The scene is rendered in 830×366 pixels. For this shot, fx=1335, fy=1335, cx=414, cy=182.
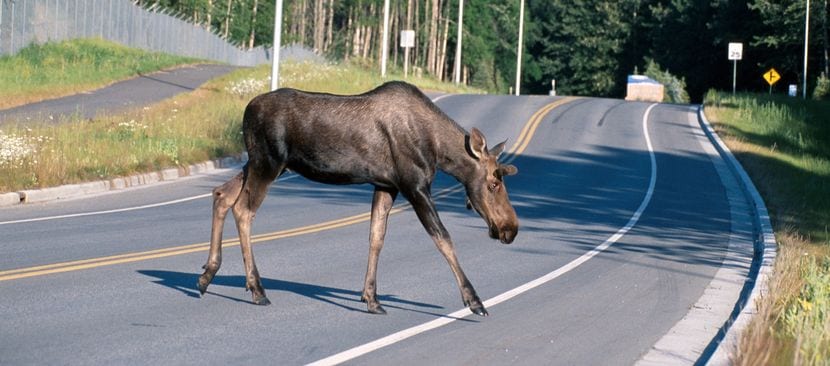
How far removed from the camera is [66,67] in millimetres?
49438

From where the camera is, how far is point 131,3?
6588cm

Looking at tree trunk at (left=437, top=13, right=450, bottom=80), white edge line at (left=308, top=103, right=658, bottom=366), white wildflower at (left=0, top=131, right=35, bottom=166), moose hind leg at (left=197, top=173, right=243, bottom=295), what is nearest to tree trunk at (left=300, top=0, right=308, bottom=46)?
tree trunk at (left=437, top=13, right=450, bottom=80)

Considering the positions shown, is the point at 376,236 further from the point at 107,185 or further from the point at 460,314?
the point at 107,185

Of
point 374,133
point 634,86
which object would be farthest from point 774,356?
point 634,86

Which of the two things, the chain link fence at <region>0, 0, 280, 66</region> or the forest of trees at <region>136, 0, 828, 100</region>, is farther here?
the forest of trees at <region>136, 0, 828, 100</region>

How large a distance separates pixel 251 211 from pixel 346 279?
2.13 meters

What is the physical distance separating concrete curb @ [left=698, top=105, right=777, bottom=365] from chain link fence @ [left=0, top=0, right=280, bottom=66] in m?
31.2

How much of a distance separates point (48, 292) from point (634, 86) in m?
69.4

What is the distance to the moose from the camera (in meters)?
10.1

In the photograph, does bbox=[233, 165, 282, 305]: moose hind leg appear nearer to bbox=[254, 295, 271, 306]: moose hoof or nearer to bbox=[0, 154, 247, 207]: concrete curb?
bbox=[254, 295, 271, 306]: moose hoof

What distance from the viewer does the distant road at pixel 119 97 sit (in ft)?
116

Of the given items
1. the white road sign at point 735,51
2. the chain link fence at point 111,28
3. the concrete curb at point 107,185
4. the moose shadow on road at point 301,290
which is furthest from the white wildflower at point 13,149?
the white road sign at point 735,51

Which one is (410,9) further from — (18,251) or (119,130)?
(18,251)

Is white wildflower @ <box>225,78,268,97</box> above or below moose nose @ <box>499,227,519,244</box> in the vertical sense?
above
